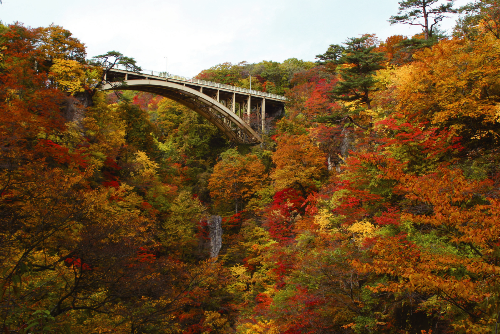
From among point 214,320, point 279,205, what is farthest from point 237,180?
point 214,320

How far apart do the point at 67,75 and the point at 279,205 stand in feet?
48.9

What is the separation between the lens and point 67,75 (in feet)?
60.4

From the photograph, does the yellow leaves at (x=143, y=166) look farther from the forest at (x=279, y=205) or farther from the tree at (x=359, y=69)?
the tree at (x=359, y=69)

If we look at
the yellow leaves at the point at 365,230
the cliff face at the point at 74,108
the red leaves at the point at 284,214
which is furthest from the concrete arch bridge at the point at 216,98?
the yellow leaves at the point at 365,230

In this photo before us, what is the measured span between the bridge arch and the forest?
154cm

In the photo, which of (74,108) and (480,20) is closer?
(480,20)

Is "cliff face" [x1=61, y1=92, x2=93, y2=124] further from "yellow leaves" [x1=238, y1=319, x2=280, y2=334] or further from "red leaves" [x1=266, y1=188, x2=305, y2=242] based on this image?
"yellow leaves" [x1=238, y1=319, x2=280, y2=334]

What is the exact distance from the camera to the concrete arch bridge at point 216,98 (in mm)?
23531

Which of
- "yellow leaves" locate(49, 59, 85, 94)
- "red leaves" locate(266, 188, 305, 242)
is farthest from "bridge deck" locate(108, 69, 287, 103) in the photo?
"red leaves" locate(266, 188, 305, 242)

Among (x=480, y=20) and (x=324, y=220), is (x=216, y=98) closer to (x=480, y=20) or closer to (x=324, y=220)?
(x=324, y=220)

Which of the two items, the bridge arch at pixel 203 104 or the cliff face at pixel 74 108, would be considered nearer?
the cliff face at pixel 74 108

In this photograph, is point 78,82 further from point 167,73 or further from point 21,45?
point 167,73

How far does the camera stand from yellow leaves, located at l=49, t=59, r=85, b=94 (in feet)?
59.2

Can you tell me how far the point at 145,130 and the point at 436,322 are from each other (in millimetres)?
21639
